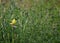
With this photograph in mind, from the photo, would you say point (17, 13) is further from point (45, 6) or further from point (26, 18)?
point (45, 6)

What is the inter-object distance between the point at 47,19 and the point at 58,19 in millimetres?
214

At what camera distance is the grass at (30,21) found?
3234mm

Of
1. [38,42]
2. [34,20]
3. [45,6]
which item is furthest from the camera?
[45,6]

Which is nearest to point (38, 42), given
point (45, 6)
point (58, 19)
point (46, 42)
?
point (46, 42)

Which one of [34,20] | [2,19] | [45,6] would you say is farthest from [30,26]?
[45,6]

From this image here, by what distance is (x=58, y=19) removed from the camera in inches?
147

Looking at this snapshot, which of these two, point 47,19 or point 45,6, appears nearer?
point 47,19

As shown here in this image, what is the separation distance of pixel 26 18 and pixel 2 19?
0.37 metres

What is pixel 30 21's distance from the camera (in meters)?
3.46

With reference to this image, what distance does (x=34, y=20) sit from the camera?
3498mm

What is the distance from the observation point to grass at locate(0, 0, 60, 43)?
10.6ft

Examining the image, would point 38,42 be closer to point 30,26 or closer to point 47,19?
point 30,26

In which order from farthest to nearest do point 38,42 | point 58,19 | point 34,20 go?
point 58,19, point 34,20, point 38,42

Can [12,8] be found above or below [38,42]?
above
